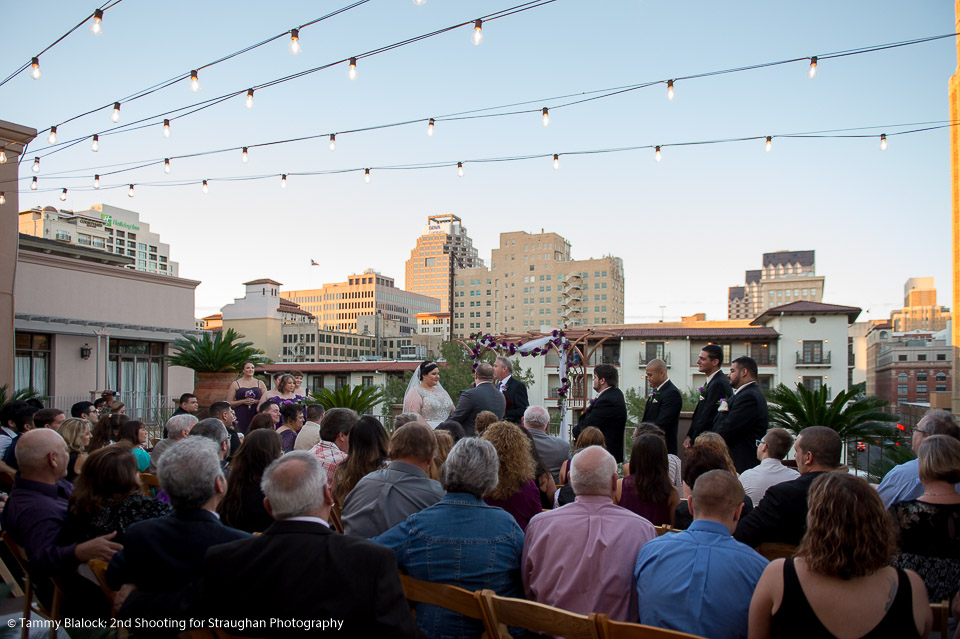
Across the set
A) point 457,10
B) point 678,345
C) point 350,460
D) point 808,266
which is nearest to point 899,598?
point 350,460

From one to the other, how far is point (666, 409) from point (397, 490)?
3.57m

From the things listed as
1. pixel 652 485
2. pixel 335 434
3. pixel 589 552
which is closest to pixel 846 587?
Answer: pixel 589 552

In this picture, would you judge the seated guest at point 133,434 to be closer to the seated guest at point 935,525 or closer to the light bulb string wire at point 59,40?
the light bulb string wire at point 59,40

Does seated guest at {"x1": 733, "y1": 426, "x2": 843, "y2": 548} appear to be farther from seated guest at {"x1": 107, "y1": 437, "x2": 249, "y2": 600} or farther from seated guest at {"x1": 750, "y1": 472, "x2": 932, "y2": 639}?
seated guest at {"x1": 107, "y1": 437, "x2": 249, "y2": 600}

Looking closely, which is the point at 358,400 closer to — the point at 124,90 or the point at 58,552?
the point at 124,90

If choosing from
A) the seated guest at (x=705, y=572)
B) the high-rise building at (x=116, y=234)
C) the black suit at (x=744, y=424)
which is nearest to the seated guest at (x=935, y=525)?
the seated guest at (x=705, y=572)

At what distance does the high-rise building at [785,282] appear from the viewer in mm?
131125

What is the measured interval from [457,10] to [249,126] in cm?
449

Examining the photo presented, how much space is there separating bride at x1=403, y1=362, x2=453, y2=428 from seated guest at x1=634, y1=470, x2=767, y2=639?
487 cm

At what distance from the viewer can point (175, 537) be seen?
231 cm

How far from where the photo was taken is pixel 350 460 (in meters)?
3.87

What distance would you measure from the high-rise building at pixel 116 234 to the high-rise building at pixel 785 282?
4245 inches

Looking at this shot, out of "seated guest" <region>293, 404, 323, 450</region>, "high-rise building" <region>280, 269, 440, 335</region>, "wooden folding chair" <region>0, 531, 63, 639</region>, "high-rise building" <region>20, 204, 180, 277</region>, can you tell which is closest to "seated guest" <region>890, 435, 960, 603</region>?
"wooden folding chair" <region>0, 531, 63, 639</region>

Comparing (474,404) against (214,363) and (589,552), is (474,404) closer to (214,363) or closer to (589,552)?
(589,552)
